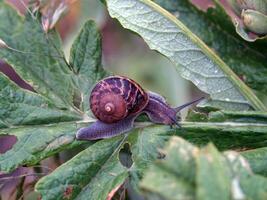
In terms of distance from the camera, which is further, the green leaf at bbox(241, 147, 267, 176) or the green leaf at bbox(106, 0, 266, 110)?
the green leaf at bbox(106, 0, 266, 110)

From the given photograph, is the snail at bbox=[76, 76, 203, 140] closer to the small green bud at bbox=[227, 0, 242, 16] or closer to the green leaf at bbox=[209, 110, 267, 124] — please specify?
the green leaf at bbox=[209, 110, 267, 124]

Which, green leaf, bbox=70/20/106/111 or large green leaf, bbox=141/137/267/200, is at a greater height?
green leaf, bbox=70/20/106/111

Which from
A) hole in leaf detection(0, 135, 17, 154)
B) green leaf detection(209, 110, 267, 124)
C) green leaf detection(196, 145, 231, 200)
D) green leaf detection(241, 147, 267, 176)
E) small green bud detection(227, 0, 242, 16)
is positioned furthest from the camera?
hole in leaf detection(0, 135, 17, 154)

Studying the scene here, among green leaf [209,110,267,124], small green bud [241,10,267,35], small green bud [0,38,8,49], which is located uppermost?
small green bud [241,10,267,35]

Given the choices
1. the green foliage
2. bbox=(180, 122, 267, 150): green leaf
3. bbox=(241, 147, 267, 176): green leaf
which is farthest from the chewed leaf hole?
bbox=(241, 147, 267, 176): green leaf

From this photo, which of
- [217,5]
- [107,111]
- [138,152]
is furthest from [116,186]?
[217,5]

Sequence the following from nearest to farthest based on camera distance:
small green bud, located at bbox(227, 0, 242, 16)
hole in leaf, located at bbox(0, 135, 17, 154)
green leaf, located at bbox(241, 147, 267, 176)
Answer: green leaf, located at bbox(241, 147, 267, 176)
small green bud, located at bbox(227, 0, 242, 16)
hole in leaf, located at bbox(0, 135, 17, 154)

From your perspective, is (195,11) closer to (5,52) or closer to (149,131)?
(149,131)
